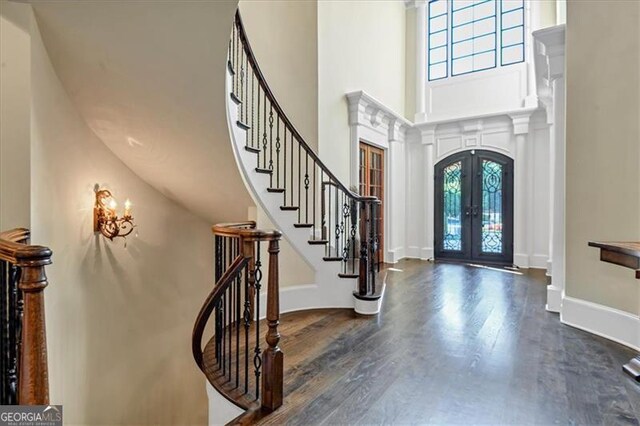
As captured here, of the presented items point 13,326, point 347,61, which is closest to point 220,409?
point 13,326

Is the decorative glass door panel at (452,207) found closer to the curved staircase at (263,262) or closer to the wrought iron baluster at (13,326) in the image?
the curved staircase at (263,262)

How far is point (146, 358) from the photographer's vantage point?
11.4 feet

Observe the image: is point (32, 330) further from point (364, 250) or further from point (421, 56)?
point (421, 56)

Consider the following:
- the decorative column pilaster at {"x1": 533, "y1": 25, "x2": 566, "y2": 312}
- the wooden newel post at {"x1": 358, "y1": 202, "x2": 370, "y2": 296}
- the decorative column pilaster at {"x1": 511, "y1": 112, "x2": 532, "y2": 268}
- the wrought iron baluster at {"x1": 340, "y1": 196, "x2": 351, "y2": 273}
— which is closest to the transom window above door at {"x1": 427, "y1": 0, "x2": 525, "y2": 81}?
the decorative column pilaster at {"x1": 511, "y1": 112, "x2": 532, "y2": 268}

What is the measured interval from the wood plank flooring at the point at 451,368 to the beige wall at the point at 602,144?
55 cm

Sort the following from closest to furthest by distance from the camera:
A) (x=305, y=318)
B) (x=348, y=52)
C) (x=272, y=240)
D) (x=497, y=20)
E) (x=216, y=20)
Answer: (x=272, y=240), (x=216, y=20), (x=305, y=318), (x=348, y=52), (x=497, y=20)

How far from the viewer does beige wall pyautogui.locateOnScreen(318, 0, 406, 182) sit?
452cm

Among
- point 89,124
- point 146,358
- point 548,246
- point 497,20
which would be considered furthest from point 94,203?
point 497,20

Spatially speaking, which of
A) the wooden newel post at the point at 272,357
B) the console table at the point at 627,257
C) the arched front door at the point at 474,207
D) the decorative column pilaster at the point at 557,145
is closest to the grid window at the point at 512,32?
the arched front door at the point at 474,207

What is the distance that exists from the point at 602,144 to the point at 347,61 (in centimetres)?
330

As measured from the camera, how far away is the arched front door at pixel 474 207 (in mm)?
6117

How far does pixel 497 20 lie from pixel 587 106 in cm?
419

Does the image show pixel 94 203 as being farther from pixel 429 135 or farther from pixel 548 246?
pixel 548 246

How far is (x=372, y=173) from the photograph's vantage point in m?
6.00
